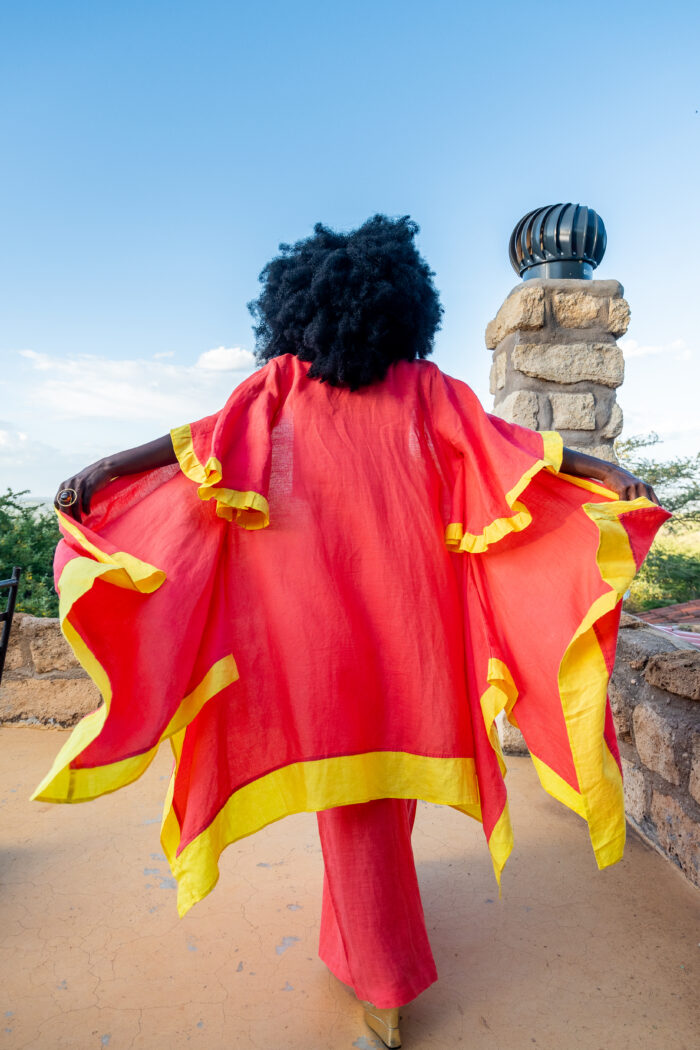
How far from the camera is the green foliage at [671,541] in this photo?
4.74 meters

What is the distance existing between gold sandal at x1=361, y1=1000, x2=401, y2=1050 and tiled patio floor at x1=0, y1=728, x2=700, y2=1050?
0.13 feet

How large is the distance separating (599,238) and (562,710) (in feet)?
8.34

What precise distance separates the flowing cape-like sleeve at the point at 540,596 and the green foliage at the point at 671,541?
2.55m

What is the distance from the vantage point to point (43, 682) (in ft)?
11.8

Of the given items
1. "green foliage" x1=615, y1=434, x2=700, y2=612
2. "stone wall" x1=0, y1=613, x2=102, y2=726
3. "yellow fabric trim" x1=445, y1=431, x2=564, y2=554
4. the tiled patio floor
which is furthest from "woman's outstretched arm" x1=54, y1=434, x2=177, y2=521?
"green foliage" x1=615, y1=434, x2=700, y2=612

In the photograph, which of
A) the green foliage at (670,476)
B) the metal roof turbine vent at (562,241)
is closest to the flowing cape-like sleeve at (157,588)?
the metal roof turbine vent at (562,241)

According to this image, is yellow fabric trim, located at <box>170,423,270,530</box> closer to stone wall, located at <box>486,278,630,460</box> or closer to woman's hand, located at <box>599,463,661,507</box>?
woman's hand, located at <box>599,463,661,507</box>

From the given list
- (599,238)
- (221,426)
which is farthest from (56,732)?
(599,238)

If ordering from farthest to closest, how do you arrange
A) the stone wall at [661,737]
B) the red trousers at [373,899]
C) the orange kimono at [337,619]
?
the stone wall at [661,737], the red trousers at [373,899], the orange kimono at [337,619]

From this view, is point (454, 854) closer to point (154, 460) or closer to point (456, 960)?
point (456, 960)

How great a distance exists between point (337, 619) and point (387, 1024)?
0.92 m

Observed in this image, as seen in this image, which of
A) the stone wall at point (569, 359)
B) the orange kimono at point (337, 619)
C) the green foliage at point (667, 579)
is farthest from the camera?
the green foliage at point (667, 579)

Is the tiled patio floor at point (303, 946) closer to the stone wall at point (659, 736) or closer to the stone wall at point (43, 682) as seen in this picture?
the stone wall at point (659, 736)

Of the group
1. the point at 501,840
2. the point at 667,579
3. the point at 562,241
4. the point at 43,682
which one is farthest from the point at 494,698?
the point at 667,579
